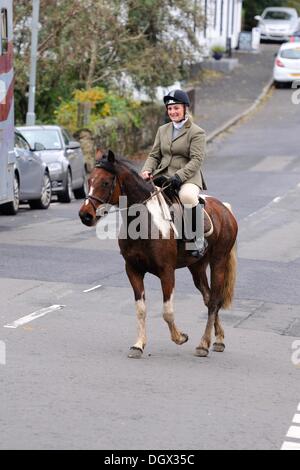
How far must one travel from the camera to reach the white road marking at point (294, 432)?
9.13 metres

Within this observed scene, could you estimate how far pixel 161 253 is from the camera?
11.8m

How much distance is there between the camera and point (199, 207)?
12.3 meters

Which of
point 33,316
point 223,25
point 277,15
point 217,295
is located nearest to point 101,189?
point 217,295

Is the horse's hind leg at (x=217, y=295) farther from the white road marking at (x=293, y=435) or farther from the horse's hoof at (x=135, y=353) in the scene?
the white road marking at (x=293, y=435)

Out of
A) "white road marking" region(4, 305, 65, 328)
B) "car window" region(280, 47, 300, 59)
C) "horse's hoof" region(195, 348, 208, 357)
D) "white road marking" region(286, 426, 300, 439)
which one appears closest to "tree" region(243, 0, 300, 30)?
"car window" region(280, 47, 300, 59)

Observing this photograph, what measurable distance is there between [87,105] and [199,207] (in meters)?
25.2

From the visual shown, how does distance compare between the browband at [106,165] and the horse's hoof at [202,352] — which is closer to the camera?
the browband at [106,165]

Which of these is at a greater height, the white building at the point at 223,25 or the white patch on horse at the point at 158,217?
the white patch on horse at the point at 158,217

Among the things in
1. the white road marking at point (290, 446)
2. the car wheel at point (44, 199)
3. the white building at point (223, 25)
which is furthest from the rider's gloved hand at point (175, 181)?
the white building at point (223, 25)

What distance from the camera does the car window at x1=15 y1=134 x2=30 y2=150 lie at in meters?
27.4

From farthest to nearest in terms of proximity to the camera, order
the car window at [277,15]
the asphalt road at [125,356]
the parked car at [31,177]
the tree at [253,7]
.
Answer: the tree at [253,7] → the car window at [277,15] → the parked car at [31,177] → the asphalt road at [125,356]

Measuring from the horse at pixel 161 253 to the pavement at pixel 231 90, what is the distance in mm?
31054

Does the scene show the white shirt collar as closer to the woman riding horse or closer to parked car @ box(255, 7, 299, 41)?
the woman riding horse
